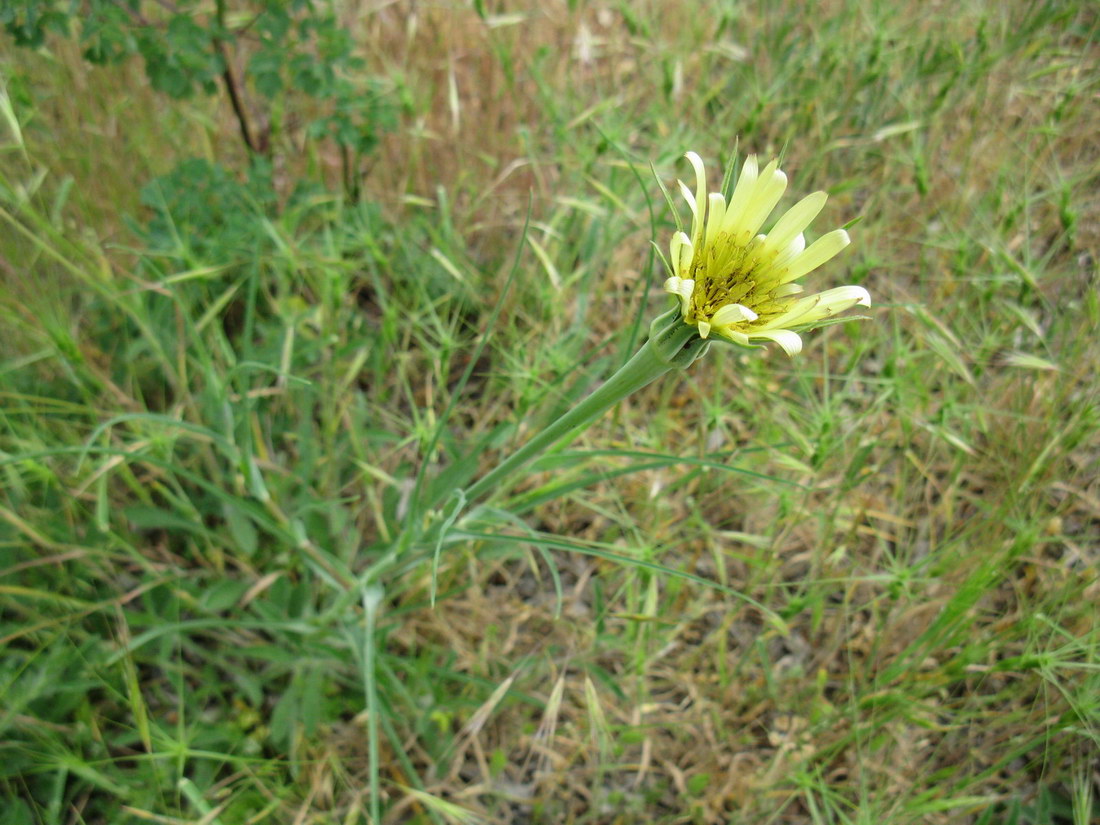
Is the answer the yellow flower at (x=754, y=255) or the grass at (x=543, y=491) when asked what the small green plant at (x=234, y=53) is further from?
the yellow flower at (x=754, y=255)

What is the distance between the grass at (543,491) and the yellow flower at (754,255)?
39 centimetres

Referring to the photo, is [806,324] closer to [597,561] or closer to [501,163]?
[597,561]

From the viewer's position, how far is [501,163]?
2.63m

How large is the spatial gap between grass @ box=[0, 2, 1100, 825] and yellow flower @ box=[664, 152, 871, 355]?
0.39 m

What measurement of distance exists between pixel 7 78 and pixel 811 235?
216cm

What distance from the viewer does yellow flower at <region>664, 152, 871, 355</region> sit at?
99 cm

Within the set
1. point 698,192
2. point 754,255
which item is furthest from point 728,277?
point 698,192

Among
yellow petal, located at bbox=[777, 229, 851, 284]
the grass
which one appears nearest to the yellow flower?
yellow petal, located at bbox=[777, 229, 851, 284]

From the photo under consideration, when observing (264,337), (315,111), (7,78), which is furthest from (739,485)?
(7,78)

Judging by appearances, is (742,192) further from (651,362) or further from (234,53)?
(234,53)

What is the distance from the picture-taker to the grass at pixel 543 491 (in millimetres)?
1716

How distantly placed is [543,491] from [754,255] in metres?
0.66

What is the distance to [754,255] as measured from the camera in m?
1.13

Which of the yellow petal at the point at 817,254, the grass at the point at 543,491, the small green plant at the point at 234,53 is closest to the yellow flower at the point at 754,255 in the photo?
the yellow petal at the point at 817,254
